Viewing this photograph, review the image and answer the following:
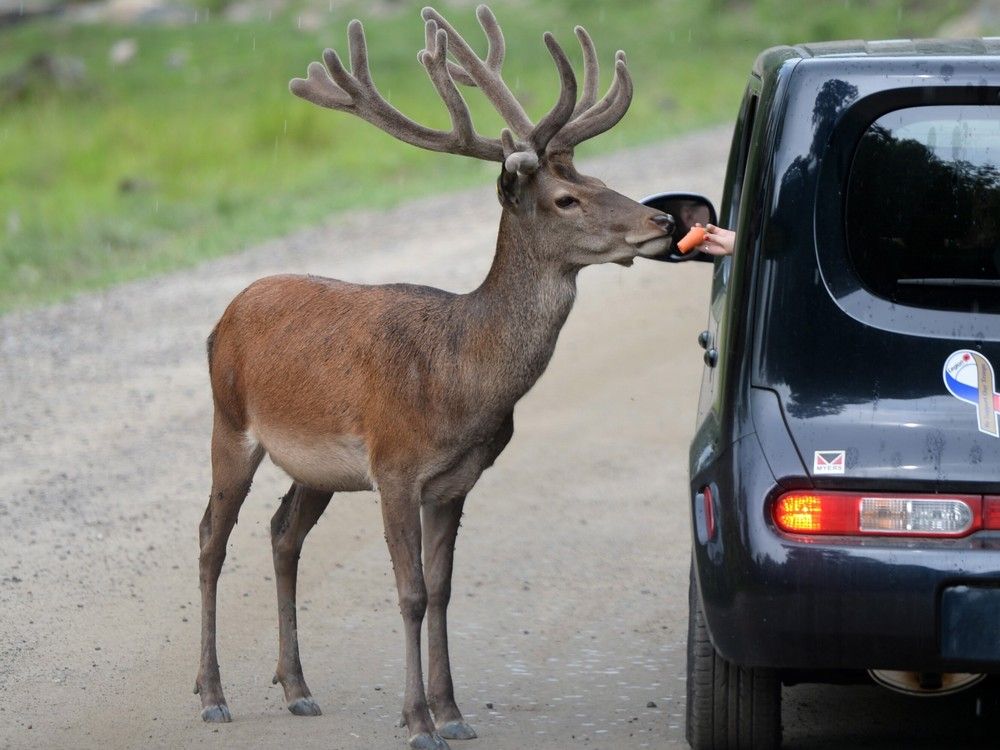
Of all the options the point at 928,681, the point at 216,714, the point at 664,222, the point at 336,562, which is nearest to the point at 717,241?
the point at 664,222

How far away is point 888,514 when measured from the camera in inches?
169

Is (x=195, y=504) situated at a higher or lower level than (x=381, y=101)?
lower

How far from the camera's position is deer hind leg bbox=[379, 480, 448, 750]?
5.47 meters

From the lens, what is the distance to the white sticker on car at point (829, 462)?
14.1 feet

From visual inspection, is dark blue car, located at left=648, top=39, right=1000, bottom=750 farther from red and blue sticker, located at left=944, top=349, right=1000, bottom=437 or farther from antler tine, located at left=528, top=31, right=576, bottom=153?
antler tine, located at left=528, top=31, right=576, bottom=153

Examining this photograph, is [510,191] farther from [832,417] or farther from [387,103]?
[832,417]

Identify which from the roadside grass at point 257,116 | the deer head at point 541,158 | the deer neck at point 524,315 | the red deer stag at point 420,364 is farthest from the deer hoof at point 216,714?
the roadside grass at point 257,116

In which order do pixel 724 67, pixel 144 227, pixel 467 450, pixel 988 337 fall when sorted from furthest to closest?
pixel 724 67, pixel 144 227, pixel 467 450, pixel 988 337

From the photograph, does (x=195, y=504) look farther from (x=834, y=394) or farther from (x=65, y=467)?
(x=834, y=394)

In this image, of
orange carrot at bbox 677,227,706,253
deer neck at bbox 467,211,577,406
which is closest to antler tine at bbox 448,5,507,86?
deer neck at bbox 467,211,577,406

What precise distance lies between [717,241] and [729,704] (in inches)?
53.4

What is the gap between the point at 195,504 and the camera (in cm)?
860

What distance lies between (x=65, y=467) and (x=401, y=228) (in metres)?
7.37

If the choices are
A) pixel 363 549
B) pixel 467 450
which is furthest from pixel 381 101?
pixel 363 549
